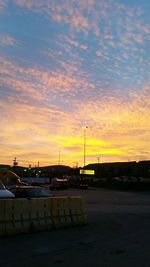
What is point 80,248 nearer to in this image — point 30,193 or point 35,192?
point 30,193

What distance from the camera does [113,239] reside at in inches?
535

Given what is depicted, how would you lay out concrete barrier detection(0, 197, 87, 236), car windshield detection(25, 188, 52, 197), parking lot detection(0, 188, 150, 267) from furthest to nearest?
car windshield detection(25, 188, 52, 197)
concrete barrier detection(0, 197, 87, 236)
parking lot detection(0, 188, 150, 267)

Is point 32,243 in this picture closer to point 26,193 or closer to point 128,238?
point 128,238

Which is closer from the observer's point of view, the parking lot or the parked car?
the parking lot

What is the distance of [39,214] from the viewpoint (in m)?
15.6

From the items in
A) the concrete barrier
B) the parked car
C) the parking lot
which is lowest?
the parking lot

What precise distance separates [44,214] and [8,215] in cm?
180

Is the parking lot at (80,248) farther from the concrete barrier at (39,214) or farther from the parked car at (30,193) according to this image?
the parked car at (30,193)

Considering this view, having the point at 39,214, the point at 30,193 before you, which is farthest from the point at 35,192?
the point at 39,214

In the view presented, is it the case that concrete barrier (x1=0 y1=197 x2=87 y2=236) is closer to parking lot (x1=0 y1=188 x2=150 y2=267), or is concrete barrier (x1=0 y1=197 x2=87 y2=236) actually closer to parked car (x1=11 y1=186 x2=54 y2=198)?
parking lot (x1=0 y1=188 x2=150 y2=267)

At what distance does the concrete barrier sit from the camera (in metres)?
14.3

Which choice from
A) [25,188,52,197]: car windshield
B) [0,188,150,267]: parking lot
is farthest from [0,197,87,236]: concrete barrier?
[25,188,52,197]: car windshield

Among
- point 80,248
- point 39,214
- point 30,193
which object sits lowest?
point 80,248

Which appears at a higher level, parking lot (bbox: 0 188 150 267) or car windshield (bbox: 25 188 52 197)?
car windshield (bbox: 25 188 52 197)
